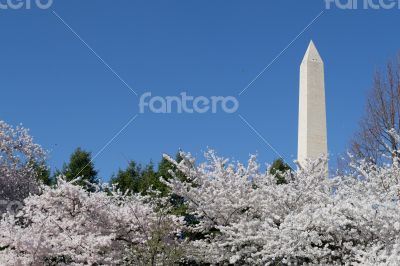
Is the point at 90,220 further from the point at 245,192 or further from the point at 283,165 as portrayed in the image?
the point at 283,165

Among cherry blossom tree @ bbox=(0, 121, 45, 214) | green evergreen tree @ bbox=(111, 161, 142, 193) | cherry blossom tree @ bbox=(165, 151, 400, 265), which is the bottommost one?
cherry blossom tree @ bbox=(165, 151, 400, 265)

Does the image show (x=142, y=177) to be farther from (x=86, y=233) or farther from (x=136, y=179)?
(x=86, y=233)

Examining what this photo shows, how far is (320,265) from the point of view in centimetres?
836

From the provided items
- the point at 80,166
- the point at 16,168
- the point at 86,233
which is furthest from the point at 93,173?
the point at 86,233

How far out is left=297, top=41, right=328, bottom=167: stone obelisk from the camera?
63.7 feet

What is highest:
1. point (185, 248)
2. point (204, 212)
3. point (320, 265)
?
point (204, 212)

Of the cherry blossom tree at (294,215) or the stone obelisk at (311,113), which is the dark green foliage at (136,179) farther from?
the cherry blossom tree at (294,215)

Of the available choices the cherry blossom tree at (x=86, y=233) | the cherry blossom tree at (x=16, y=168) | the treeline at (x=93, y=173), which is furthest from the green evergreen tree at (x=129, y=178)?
the cherry blossom tree at (x=86, y=233)

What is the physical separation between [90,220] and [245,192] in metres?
2.99

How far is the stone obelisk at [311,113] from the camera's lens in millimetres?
19422

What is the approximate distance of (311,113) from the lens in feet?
64.1

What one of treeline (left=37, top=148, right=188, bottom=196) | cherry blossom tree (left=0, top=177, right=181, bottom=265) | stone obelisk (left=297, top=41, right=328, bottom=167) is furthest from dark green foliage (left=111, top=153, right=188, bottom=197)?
cherry blossom tree (left=0, top=177, right=181, bottom=265)

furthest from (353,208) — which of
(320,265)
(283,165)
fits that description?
(283,165)

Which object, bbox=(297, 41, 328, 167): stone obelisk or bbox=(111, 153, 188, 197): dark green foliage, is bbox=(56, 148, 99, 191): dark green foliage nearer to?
bbox=(111, 153, 188, 197): dark green foliage
